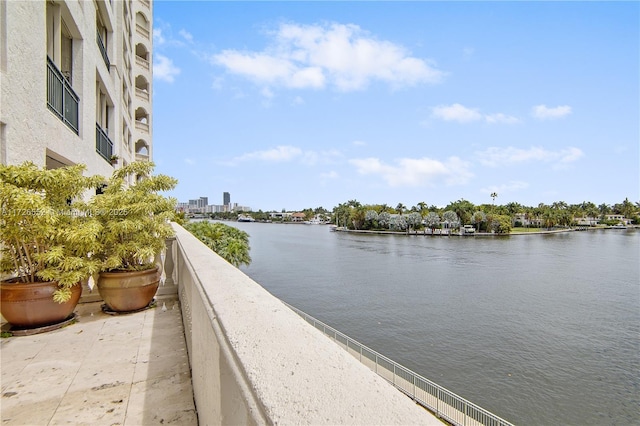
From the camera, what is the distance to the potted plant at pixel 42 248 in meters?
3.98

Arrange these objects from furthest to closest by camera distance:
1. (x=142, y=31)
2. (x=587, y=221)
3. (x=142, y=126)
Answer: (x=587, y=221) < (x=142, y=126) < (x=142, y=31)

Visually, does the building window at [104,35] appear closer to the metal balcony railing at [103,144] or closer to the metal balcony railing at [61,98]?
the metal balcony railing at [103,144]

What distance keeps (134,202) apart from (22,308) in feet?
6.03

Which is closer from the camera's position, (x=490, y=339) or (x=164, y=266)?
(x=164, y=266)

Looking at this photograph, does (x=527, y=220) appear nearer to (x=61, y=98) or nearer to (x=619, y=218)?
(x=619, y=218)

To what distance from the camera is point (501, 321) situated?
3231 centimetres

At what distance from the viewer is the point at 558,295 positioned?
132ft

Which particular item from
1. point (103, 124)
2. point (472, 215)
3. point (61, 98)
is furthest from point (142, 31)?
point (472, 215)

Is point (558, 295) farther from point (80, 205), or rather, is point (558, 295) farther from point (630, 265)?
point (80, 205)

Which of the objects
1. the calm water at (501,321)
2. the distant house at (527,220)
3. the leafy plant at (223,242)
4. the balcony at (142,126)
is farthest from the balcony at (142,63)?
the distant house at (527,220)

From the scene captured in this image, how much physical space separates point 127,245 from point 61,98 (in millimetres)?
3792

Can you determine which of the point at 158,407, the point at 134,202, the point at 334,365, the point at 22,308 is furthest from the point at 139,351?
the point at 334,365

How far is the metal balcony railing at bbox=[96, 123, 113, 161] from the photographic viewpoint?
1004 cm

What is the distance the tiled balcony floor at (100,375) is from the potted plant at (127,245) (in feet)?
1.32
